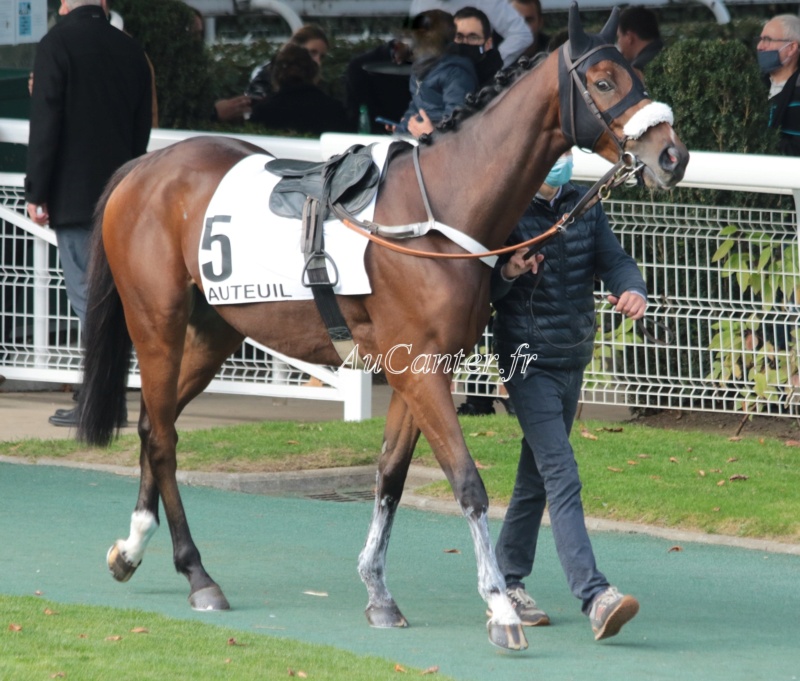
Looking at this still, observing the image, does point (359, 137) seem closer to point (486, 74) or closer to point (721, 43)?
point (486, 74)

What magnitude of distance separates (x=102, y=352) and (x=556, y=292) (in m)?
2.10

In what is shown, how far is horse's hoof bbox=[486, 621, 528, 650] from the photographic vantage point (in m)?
5.11

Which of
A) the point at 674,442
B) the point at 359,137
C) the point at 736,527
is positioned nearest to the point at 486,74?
the point at 359,137

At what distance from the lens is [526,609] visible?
561 cm

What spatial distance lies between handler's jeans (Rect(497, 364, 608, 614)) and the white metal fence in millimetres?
2830

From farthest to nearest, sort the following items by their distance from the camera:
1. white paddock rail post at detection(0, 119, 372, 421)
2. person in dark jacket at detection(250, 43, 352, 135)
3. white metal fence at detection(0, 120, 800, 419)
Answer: person in dark jacket at detection(250, 43, 352, 135), white paddock rail post at detection(0, 119, 372, 421), white metal fence at detection(0, 120, 800, 419)

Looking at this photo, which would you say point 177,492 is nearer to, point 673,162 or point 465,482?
point 465,482

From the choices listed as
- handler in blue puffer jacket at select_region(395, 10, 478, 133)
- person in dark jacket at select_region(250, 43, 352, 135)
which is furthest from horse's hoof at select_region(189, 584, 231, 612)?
person in dark jacket at select_region(250, 43, 352, 135)

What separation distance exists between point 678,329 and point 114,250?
13.4 feet

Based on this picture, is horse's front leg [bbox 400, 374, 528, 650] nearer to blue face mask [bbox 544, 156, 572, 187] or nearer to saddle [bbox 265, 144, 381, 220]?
saddle [bbox 265, 144, 381, 220]

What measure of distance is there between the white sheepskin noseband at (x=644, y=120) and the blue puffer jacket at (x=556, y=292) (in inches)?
21.6

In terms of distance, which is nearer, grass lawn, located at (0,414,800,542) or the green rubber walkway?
the green rubber walkway

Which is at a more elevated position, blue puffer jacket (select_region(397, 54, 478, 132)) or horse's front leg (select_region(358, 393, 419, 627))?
blue puffer jacket (select_region(397, 54, 478, 132))

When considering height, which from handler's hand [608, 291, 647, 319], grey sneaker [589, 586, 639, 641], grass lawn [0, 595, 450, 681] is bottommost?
grass lawn [0, 595, 450, 681]
